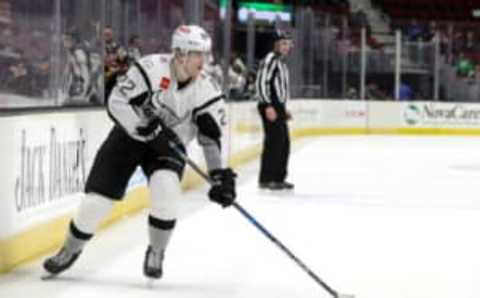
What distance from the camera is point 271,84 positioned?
8.08m

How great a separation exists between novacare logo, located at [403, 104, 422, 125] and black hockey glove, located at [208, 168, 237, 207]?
14.2 metres

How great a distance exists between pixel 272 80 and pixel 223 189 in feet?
13.8

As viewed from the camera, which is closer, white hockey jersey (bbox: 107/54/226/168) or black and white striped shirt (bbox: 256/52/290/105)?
white hockey jersey (bbox: 107/54/226/168)

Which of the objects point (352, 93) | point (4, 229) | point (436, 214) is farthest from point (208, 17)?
point (352, 93)

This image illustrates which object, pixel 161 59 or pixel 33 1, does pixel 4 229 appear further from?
pixel 33 1

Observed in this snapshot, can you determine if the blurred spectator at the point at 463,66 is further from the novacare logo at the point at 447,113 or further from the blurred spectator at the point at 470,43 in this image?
the novacare logo at the point at 447,113

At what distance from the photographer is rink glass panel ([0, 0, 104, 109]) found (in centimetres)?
486

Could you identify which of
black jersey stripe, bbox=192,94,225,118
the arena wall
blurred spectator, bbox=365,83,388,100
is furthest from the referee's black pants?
blurred spectator, bbox=365,83,388,100

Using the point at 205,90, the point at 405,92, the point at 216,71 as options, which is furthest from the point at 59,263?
the point at 405,92

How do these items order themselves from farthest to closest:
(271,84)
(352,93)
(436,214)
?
1. (352,93)
2. (271,84)
3. (436,214)

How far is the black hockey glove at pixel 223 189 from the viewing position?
3.96 meters

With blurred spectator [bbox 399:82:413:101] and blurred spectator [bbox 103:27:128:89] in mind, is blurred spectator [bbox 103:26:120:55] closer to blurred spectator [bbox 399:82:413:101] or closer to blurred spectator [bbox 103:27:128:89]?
blurred spectator [bbox 103:27:128:89]

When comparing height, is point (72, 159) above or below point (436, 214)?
above

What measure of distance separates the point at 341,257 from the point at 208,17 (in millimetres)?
4990
